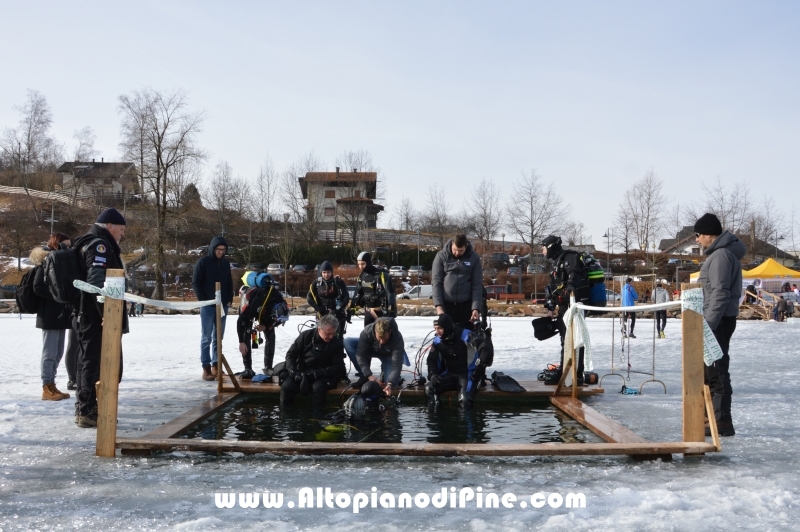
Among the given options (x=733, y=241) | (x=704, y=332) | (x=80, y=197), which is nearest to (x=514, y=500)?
(x=704, y=332)

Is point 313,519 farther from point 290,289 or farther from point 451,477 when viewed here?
point 290,289

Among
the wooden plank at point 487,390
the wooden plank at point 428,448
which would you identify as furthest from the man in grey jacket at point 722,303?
the wooden plank at point 487,390

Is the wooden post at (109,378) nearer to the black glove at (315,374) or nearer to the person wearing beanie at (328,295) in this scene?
the black glove at (315,374)

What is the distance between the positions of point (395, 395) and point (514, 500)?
11.4 feet

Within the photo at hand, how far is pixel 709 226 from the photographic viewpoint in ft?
18.5

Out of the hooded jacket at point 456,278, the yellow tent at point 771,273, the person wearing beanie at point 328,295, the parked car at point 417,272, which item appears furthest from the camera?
the parked car at point 417,272

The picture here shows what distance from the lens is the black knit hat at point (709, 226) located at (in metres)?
5.62

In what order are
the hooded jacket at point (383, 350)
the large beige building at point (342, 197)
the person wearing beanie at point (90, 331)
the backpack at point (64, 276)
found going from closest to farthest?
the person wearing beanie at point (90, 331), the backpack at point (64, 276), the hooded jacket at point (383, 350), the large beige building at point (342, 197)

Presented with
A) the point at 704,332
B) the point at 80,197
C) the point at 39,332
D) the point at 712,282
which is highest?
the point at 80,197

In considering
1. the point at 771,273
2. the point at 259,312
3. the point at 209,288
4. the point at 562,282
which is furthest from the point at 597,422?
the point at 771,273

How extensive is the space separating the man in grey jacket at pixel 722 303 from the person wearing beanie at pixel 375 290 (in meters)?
4.20

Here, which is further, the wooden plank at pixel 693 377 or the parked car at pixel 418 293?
the parked car at pixel 418 293

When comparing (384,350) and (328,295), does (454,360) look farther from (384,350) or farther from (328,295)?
(328,295)

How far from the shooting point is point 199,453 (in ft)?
15.8
